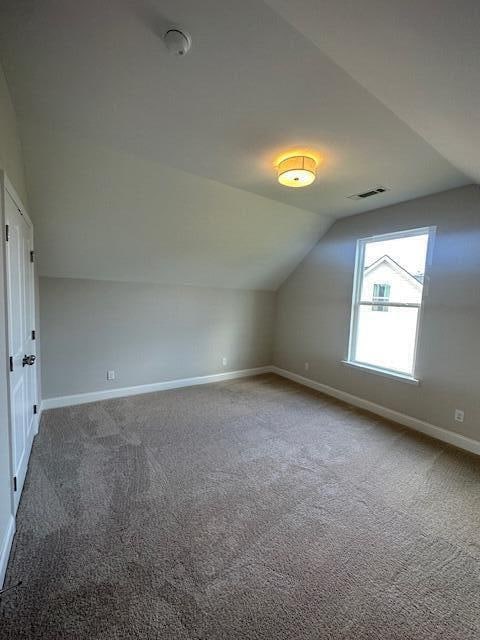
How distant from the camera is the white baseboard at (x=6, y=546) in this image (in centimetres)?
140

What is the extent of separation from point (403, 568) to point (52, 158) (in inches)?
144

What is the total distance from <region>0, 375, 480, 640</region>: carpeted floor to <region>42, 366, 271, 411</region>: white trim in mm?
411

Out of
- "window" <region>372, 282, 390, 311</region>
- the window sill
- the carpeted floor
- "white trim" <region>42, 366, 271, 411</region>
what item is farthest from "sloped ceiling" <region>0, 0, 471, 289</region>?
the carpeted floor

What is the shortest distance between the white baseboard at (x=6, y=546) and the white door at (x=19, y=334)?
6.8 inches

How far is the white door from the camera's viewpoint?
5.67ft

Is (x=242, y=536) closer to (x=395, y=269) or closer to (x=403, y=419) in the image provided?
(x=403, y=419)

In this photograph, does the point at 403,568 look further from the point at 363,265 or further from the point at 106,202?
the point at 106,202

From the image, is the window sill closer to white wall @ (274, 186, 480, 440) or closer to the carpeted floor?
white wall @ (274, 186, 480, 440)

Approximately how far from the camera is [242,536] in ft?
5.61

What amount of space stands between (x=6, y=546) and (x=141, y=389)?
2523 millimetres

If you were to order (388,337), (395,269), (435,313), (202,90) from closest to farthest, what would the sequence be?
(202,90) → (435,313) → (395,269) → (388,337)

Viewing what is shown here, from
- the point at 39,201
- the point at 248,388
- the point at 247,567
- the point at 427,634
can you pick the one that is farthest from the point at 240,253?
the point at 427,634

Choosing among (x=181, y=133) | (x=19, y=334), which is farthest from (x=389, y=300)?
(x=19, y=334)

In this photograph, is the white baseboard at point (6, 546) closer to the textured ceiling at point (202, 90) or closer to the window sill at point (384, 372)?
the textured ceiling at point (202, 90)
